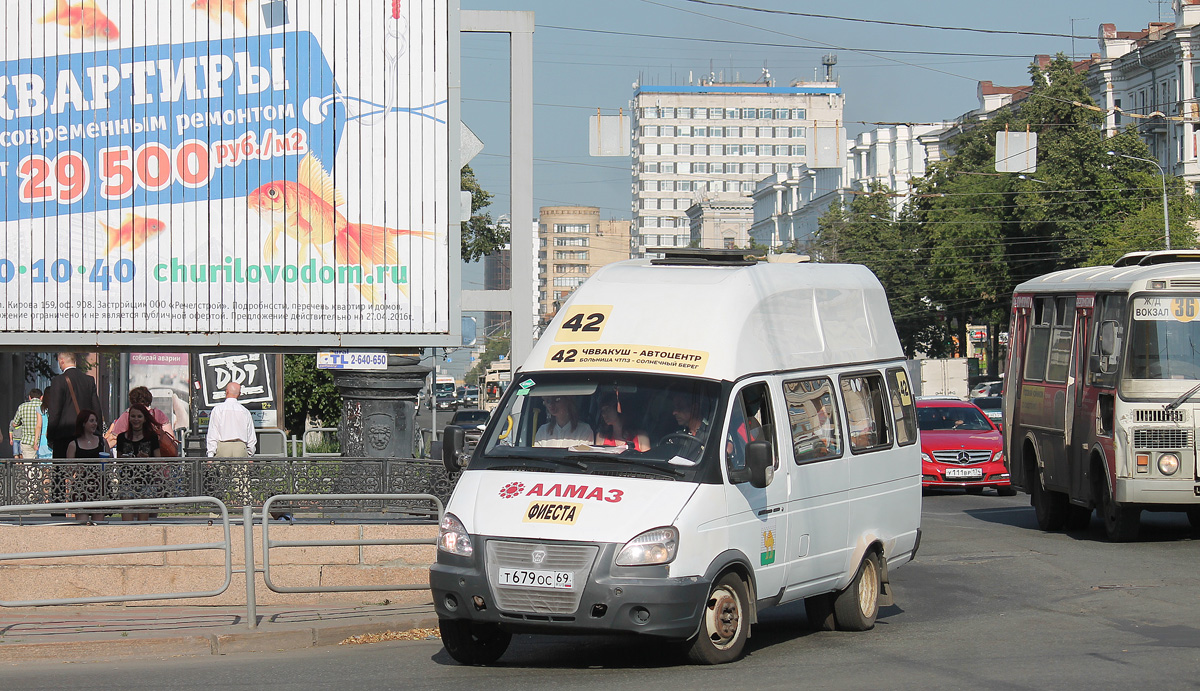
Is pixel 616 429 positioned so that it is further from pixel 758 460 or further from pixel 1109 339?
pixel 1109 339

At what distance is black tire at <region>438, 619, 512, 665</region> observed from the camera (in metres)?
8.95

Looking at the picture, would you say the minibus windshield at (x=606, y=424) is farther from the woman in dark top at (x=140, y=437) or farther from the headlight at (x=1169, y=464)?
the headlight at (x=1169, y=464)

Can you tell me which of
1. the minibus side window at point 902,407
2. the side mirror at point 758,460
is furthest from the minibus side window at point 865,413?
the side mirror at point 758,460

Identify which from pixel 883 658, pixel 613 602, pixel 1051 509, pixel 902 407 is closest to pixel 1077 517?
pixel 1051 509

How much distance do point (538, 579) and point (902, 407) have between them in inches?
170

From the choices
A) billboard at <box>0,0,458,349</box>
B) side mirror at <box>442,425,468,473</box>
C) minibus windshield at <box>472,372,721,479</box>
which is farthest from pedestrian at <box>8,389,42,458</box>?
minibus windshield at <box>472,372,721,479</box>

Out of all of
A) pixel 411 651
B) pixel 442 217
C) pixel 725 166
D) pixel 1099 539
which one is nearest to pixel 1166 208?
pixel 1099 539

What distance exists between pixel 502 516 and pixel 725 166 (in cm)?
18647

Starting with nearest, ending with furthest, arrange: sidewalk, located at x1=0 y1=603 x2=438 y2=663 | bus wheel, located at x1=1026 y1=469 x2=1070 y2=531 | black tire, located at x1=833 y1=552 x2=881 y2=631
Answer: sidewalk, located at x1=0 y1=603 x2=438 y2=663 < black tire, located at x1=833 y1=552 x2=881 y2=631 < bus wheel, located at x1=1026 y1=469 x2=1070 y2=531

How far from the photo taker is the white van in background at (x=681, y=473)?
8.34m

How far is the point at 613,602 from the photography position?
818cm

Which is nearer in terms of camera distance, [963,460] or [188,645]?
[188,645]

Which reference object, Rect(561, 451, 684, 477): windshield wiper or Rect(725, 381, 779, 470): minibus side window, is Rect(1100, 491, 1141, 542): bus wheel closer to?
Rect(725, 381, 779, 470): minibus side window

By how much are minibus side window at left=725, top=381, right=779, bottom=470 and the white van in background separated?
0.01 metres
